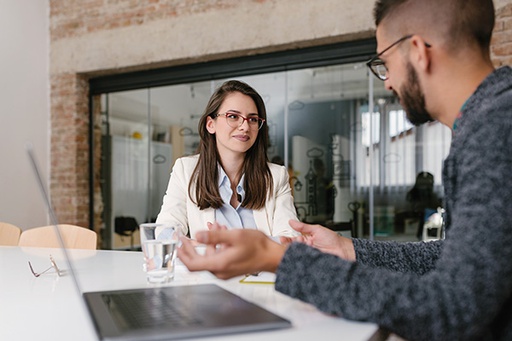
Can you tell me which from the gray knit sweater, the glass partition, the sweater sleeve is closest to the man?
the gray knit sweater

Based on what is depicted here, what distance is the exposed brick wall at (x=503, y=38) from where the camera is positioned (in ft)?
10.9

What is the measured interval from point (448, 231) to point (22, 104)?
4978 millimetres

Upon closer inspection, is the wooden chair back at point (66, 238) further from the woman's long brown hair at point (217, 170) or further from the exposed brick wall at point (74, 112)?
the exposed brick wall at point (74, 112)

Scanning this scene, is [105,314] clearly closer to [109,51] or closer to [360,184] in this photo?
[360,184]

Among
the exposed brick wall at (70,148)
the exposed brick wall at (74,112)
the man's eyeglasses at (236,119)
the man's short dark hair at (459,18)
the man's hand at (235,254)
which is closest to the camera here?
the man's hand at (235,254)

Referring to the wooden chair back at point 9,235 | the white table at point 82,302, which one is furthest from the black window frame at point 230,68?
the white table at point 82,302

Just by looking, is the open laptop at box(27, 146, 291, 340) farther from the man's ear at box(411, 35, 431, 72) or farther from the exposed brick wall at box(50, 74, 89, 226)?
the exposed brick wall at box(50, 74, 89, 226)

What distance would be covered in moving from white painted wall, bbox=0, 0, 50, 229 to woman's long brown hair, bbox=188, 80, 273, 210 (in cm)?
314

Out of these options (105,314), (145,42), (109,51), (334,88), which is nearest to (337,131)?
(334,88)

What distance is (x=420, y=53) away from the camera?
3.15ft

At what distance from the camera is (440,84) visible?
0.98m

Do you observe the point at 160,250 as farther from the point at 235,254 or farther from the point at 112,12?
the point at 112,12

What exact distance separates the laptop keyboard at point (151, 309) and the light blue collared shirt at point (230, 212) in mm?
1213

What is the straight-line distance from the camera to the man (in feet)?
2.38
